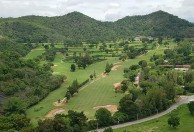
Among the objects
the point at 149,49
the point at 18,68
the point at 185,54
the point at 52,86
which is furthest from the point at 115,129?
the point at 149,49

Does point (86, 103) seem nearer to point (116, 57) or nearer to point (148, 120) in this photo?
point (148, 120)

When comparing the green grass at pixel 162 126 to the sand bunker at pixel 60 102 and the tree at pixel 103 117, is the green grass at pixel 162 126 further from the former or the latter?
the sand bunker at pixel 60 102

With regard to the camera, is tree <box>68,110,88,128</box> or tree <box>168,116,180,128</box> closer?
tree <box>168,116,180,128</box>

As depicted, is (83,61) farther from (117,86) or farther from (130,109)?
(130,109)

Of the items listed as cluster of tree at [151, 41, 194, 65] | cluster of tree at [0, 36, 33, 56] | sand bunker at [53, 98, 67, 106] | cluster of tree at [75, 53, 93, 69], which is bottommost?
sand bunker at [53, 98, 67, 106]

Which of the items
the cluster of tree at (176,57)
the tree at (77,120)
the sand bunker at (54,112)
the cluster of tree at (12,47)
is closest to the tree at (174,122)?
the tree at (77,120)

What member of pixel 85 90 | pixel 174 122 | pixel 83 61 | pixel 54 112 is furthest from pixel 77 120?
pixel 83 61

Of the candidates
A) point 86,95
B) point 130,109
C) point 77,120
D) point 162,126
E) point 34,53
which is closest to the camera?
point 77,120

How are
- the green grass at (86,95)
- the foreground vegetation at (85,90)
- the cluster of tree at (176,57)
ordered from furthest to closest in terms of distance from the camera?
the cluster of tree at (176,57) < the green grass at (86,95) < the foreground vegetation at (85,90)

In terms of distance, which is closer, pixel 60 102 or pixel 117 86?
pixel 60 102

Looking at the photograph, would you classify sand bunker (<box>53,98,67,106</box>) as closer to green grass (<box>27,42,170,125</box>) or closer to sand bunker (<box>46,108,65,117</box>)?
green grass (<box>27,42,170,125</box>)

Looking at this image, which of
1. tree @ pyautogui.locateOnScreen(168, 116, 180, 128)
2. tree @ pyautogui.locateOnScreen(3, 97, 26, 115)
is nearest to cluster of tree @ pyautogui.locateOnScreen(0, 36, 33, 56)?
tree @ pyautogui.locateOnScreen(3, 97, 26, 115)
